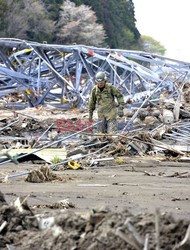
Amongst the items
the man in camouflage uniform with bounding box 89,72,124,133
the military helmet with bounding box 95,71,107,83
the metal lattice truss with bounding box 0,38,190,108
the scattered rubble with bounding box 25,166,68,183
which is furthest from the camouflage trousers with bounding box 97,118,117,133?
the metal lattice truss with bounding box 0,38,190,108

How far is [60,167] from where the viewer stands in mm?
13039

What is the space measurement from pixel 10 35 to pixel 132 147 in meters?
46.4

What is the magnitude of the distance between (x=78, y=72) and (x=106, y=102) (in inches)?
504

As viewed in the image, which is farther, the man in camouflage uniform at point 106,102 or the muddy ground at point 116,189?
the man in camouflage uniform at point 106,102

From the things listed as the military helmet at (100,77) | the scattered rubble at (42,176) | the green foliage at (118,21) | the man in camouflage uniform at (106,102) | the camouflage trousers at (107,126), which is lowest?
the green foliage at (118,21)

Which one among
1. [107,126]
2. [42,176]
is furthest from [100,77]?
[42,176]

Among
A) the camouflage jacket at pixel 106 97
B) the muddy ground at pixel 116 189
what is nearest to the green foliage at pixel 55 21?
the camouflage jacket at pixel 106 97

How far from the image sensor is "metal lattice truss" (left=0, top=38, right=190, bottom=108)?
26625 mm

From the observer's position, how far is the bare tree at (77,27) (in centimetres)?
7062

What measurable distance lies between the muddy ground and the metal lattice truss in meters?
12.6

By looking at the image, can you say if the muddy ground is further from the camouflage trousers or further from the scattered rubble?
the camouflage trousers

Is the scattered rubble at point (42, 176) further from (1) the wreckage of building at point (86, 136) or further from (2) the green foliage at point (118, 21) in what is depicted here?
(2) the green foliage at point (118, 21)

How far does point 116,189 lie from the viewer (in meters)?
10.2

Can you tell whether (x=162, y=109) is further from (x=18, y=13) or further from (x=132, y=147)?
(x=18, y=13)
